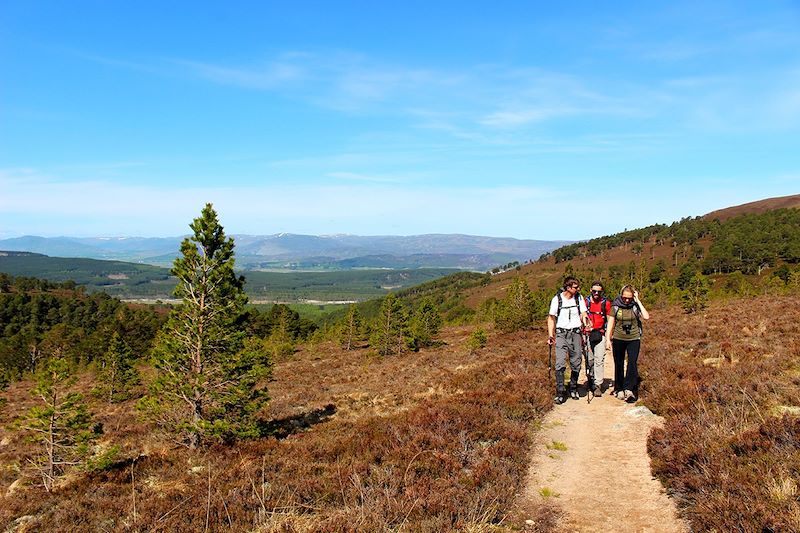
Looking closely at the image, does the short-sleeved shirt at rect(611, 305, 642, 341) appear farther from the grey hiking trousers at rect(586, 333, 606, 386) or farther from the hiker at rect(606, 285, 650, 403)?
the grey hiking trousers at rect(586, 333, 606, 386)

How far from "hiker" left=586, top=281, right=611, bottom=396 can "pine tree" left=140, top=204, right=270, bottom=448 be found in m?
10.4

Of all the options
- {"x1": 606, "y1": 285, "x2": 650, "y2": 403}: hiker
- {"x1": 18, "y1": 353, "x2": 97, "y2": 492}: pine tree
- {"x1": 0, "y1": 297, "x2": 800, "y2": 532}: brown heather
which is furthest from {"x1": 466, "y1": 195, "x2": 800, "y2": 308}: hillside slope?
{"x1": 18, "y1": 353, "x2": 97, "y2": 492}: pine tree

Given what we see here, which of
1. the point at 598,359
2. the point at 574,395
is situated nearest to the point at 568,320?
the point at 598,359

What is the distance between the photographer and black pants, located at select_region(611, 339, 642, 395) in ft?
36.2

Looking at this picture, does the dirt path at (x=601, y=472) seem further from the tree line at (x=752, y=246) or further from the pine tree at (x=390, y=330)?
the tree line at (x=752, y=246)

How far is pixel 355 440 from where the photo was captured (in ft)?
33.4

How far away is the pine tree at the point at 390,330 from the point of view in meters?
58.8

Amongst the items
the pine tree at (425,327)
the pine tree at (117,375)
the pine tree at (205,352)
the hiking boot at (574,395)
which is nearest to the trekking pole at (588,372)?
the hiking boot at (574,395)

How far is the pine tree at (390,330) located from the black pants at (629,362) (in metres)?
46.6

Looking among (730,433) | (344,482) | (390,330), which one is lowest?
(390,330)

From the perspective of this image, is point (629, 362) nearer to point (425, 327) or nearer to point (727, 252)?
point (425, 327)

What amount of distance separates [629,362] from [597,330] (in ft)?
3.69

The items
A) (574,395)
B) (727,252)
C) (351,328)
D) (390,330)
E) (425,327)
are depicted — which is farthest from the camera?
(727,252)

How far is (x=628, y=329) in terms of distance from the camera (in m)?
11.0
